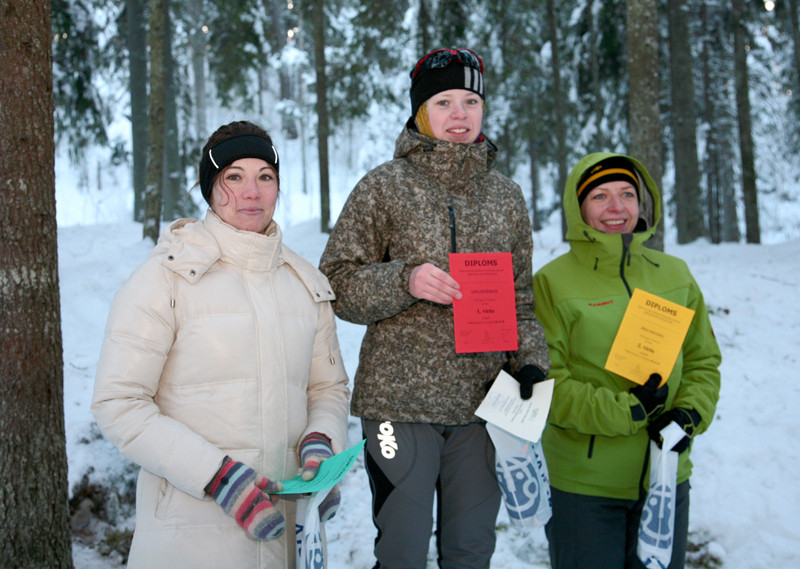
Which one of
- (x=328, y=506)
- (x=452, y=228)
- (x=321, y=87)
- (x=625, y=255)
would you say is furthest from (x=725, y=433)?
(x=321, y=87)

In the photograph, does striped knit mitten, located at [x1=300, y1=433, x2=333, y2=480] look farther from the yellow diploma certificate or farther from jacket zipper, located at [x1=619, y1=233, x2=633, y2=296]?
jacket zipper, located at [x1=619, y1=233, x2=633, y2=296]

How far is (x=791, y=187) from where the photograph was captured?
27219 millimetres

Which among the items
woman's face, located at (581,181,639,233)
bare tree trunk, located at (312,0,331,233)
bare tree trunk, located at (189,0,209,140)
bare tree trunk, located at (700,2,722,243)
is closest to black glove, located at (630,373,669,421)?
woman's face, located at (581,181,639,233)

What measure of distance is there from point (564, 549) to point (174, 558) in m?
1.54

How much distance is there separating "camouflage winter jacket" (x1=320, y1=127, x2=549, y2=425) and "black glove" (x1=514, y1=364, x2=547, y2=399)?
0.04 meters

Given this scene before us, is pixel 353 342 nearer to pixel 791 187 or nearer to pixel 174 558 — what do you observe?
pixel 174 558

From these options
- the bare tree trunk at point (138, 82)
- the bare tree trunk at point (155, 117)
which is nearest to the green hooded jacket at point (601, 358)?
the bare tree trunk at point (155, 117)

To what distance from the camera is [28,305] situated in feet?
9.00

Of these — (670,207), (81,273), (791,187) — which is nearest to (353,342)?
(81,273)

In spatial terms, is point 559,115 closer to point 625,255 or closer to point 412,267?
point 625,255

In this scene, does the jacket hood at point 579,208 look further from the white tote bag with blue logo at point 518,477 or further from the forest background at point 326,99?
the forest background at point 326,99

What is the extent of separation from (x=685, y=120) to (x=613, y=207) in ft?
33.2

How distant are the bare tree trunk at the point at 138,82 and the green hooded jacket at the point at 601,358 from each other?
12191 mm

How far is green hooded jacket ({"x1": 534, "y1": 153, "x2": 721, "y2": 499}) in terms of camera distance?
8.23ft
